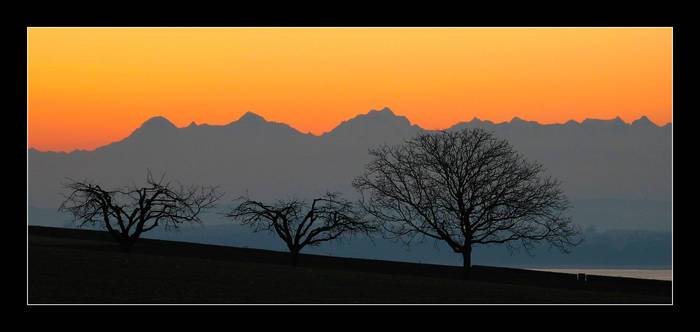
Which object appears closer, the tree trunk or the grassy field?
the grassy field

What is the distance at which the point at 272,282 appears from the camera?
148 ft

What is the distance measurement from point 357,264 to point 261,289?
613 inches

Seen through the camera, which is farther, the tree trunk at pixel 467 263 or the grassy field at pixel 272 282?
the tree trunk at pixel 467 263

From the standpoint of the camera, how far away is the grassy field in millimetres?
39281

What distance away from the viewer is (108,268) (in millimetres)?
44625

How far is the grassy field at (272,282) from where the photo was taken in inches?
1547

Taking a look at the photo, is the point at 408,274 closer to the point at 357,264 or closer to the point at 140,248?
the point at 357,264

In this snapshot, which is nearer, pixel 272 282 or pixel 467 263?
pixel 272 282
